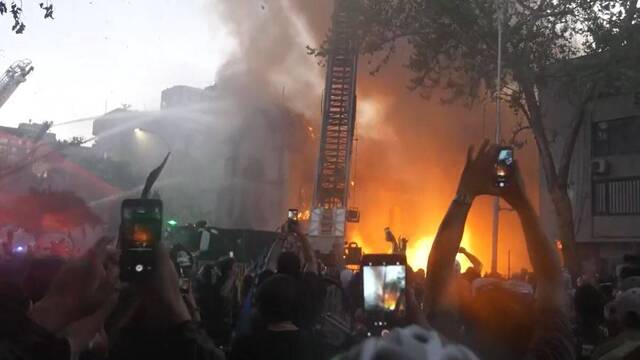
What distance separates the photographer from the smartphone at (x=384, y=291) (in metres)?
3.19

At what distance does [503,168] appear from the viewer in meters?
2.66

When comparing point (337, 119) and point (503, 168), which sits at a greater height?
point (337, 119)

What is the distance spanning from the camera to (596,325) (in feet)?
14.3

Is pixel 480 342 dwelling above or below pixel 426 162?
below

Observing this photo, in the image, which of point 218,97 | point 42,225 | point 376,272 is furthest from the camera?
point 218,97

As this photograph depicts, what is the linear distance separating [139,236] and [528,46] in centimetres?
1807

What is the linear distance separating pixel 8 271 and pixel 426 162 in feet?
102

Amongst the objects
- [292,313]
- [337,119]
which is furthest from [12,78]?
[292,313]

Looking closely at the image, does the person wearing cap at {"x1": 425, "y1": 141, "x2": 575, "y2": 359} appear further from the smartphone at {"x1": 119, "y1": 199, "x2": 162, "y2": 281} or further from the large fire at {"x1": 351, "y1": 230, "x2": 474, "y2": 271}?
the large fire at {"x1": 351, "y1": 230, "x2": 474, "y2": 271}

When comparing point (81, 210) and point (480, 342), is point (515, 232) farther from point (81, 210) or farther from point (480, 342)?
point (480, 342)

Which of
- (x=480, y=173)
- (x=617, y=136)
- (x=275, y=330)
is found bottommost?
(x=275, y=330)

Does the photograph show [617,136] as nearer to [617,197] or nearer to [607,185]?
[607,185]

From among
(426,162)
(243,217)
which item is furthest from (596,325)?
(243,217)

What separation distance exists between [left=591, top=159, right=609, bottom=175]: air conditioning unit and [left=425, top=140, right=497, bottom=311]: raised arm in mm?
22896
